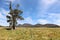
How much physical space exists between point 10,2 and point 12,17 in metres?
5.52

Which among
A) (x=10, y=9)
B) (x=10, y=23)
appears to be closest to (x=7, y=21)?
(x=10, y=23)

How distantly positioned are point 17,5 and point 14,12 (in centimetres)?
300

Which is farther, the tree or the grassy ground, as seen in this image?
the tree

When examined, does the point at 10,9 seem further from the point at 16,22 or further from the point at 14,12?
the point at 16,22

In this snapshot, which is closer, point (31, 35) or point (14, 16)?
point (31, 35)

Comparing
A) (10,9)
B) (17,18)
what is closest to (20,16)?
(17,18)

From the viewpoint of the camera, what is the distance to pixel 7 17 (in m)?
51.8

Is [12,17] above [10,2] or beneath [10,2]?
beneath

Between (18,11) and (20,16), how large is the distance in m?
2.04

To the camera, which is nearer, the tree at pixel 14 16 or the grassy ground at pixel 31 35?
the grassy ground at pixel 31 35

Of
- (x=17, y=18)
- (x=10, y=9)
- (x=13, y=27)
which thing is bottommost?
(x=13, y=27)

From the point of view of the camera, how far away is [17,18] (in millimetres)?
52469

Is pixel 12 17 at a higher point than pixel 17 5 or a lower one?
lower

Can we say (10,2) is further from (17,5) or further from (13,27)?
(13,27)
